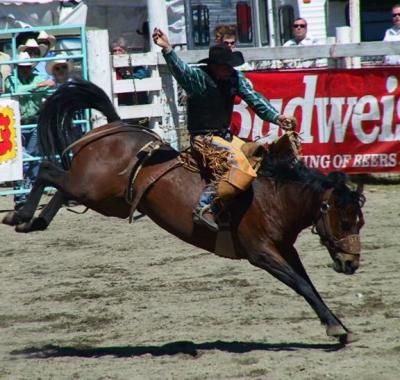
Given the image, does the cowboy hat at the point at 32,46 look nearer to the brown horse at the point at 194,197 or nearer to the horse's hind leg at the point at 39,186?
the brown horse at the point at 194,197

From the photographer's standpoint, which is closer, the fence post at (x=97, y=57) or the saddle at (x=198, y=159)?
the saddle at (x=198, y=159)

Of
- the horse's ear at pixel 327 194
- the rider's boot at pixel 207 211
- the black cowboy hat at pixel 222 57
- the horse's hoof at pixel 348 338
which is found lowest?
the horse's hoof at pixel 348 338

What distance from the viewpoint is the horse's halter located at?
6289mm

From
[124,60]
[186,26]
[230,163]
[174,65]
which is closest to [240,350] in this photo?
[230,163]

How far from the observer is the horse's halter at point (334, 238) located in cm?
629

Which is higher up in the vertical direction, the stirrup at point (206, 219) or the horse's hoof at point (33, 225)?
the stirrup at point (206, 219)

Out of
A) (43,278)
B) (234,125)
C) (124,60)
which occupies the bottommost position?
(43,278)

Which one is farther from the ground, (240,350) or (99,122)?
(99,122)

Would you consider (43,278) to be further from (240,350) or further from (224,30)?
(224,30)

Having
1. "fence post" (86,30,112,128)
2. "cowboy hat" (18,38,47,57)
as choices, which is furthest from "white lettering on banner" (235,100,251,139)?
"cowboy hat" (18,38,47,57)

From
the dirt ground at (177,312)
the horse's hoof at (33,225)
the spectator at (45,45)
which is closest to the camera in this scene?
the dirt ground at (177,312)

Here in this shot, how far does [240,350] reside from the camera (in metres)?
6.39

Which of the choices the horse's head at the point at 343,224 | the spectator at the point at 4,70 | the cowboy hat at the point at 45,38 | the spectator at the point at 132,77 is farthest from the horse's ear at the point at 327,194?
the spectator at the point at 4,70

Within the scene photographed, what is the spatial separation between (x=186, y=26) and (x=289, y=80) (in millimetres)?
6027
